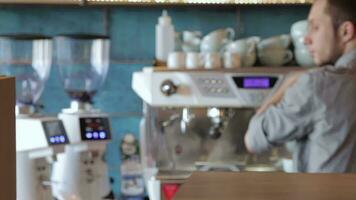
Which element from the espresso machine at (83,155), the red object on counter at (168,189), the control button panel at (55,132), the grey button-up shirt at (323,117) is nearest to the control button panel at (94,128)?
the espresso machine at (83,155)

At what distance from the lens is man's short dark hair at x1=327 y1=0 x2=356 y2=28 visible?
181cm

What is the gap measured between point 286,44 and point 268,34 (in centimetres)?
46

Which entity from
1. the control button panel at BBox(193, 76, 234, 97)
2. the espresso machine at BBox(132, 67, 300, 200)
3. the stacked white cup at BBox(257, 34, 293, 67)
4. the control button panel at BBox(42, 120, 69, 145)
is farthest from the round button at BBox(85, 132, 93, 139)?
the stacked white cup at BBox(257, 34, 293, 67)

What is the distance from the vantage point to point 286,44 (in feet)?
7.97

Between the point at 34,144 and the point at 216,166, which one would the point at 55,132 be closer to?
the point at 34,144

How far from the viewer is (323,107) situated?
168 centimetres

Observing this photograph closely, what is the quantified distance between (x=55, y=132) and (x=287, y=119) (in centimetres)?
67

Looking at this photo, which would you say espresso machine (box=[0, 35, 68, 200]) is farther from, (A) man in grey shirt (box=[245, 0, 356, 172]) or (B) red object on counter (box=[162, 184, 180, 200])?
(A) man in grey shirt (box=[245, 0, 356, 172])

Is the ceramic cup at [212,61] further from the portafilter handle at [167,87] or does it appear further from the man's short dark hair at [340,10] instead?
the man's short dark hair at [340,10]

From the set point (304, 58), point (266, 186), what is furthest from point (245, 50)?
point (266, 186)

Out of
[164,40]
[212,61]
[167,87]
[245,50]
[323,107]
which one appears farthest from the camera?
[164,40]

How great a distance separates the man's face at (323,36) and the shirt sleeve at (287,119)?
0.54ft

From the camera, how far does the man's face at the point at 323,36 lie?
1822 mm

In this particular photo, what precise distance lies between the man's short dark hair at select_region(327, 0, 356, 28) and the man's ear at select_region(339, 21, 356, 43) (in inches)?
0.5
